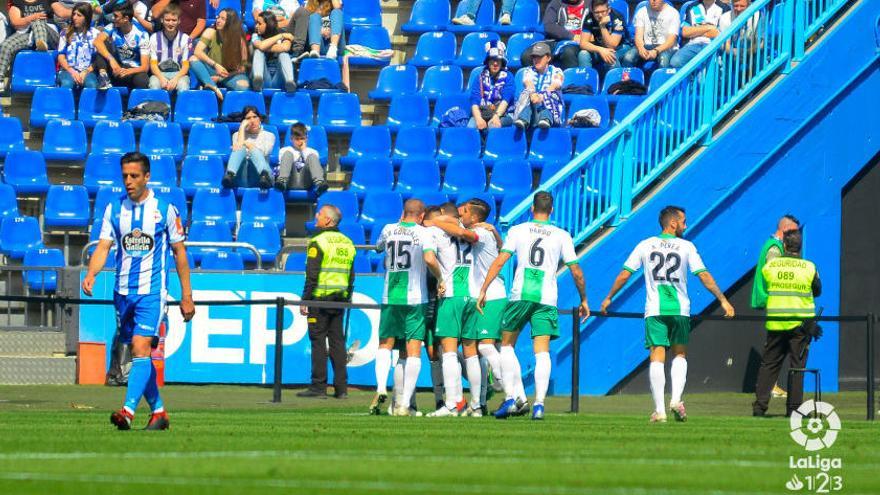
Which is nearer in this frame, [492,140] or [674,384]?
[674,384]

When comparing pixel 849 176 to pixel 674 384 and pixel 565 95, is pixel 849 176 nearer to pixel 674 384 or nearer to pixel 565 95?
pixel 565 95

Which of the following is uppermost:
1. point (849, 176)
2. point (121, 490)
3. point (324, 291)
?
point (849, 176)

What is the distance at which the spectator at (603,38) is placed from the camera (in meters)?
22.8

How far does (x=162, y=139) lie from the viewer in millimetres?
22391

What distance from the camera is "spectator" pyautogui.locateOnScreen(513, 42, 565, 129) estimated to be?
21625 millimetres

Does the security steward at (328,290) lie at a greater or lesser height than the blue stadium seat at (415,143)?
lesser

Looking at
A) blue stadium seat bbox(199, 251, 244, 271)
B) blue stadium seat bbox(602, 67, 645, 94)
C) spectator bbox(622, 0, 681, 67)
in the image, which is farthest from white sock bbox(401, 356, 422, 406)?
spectator bbox(622, 0, 681, 67)

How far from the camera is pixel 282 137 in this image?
22781mm

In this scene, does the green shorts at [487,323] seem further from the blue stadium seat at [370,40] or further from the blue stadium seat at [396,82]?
the blue stadium seat at [370,40]

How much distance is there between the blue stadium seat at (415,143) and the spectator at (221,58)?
2806mm

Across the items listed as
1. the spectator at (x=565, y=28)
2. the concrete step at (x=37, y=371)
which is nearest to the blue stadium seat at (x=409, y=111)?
the spectator at (x=565, y=28)

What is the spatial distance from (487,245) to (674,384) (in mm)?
2119

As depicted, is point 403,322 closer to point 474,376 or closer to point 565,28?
point 474,376

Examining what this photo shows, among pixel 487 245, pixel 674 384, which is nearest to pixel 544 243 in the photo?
pixel 487 245
